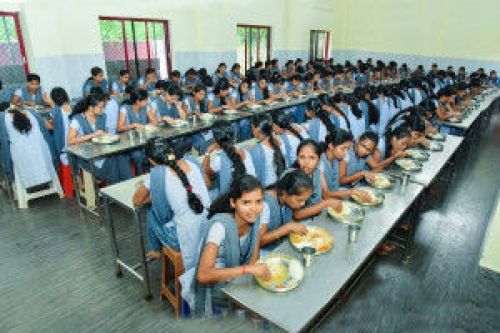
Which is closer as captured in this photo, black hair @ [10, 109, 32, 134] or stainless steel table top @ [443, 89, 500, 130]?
black hair @ [10, 109, 32, 134]

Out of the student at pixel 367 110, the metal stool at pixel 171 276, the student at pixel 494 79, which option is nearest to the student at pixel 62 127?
the metal stool at pixel 171 276

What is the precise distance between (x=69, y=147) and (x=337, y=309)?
3.52m

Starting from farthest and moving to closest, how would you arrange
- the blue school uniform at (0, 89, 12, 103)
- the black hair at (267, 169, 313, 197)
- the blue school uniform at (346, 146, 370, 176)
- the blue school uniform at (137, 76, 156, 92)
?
the blue school uniform at (137, 76, 156, 92)
the blue school uniform at (0, 89, 12, 103)
the blue school uniform at (346, 146, 370, 176)
the black hair at (267, 169, 313, 197)

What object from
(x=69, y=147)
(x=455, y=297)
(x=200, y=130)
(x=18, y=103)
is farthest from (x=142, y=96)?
(x=455, y=297)

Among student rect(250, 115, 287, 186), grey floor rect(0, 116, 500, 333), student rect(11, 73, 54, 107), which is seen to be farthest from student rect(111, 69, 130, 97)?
student rect(250, 115, 287, 186)

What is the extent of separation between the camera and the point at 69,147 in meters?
4.24

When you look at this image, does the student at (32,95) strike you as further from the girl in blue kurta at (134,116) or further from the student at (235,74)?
the student at (235,74)

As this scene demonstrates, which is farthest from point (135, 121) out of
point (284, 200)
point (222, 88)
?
point (284, 200)

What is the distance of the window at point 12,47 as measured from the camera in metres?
6.55

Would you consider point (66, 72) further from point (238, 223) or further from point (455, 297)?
point (455, 297)

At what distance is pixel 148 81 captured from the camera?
7.64 m

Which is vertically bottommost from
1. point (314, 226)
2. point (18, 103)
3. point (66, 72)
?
point (314, 226)

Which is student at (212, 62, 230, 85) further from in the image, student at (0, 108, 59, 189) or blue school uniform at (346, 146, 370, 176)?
blue school uniform at (346, 146, 370, 176)

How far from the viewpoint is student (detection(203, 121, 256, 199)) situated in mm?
3258
